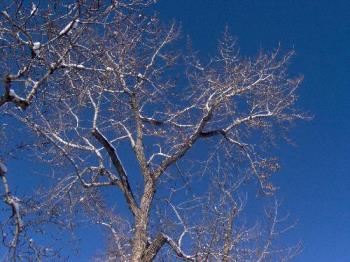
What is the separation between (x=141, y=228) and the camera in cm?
969

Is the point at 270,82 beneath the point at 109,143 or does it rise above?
above

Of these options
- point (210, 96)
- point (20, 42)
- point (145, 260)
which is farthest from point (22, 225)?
point (210, 96)

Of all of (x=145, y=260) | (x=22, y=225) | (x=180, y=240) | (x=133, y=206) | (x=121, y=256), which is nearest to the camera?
(x=22, y=225)

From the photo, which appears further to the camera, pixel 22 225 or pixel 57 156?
pixel 57 156

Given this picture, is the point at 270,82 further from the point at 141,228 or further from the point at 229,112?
the point at 141,228

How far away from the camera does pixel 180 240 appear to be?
35.6ft

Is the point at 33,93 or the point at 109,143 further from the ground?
the point at 109,143

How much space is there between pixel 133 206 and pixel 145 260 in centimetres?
114

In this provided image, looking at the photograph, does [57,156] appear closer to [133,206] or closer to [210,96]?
[133,206]

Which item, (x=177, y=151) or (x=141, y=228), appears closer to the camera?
(x=141, y=228)

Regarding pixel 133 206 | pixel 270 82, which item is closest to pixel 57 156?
pixel 133 206

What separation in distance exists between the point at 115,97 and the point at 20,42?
590 centimetres

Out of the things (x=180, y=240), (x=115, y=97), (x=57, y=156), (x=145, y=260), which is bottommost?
(x=145, y=260)

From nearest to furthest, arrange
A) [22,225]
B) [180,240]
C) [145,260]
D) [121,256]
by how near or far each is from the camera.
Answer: [22,225] → [145,260] → [180,240] → [121,256]
